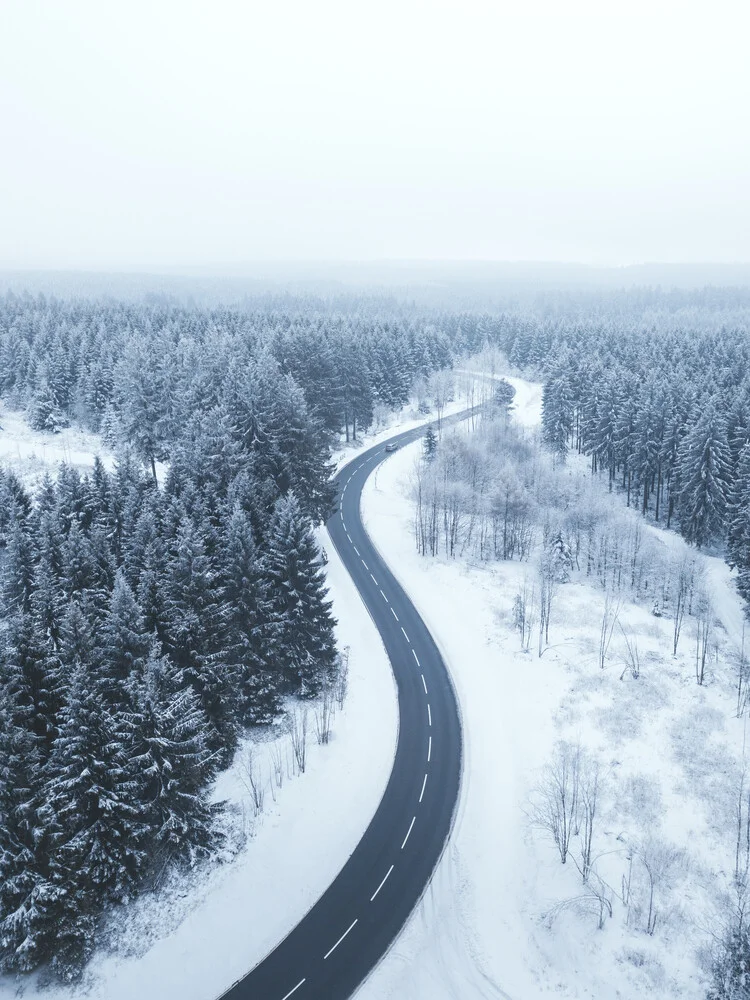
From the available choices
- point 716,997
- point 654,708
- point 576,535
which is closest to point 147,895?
point 716,997

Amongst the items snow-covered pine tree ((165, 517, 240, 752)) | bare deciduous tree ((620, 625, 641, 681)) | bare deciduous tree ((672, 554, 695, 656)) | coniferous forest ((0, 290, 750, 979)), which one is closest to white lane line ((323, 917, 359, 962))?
coniferous forest ((0, 290, 750, 979))

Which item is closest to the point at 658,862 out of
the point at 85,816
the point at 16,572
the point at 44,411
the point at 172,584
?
the point at 85,816

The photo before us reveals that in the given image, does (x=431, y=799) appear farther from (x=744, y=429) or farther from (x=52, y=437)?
(x=52, y=437)

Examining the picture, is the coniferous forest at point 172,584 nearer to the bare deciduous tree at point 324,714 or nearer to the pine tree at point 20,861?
the pine tree at point 20,861

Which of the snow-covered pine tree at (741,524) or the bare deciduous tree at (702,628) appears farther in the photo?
the snow-covered pine tree at (741,524)

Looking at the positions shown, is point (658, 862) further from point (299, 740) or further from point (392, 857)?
point (299, 740)

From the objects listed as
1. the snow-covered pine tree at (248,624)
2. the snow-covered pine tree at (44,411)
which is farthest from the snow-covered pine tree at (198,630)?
the snow-covered pine tree at (44,411)

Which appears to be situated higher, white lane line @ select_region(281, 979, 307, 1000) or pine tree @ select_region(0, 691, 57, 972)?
pine tree @ select_region(0, 691, 57, 972)

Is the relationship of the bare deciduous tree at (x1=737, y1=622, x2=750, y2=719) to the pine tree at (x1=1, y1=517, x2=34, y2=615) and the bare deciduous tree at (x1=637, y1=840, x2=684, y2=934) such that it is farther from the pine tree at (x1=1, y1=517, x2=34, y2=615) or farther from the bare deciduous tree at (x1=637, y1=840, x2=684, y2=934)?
the pine tree at (x1=1, y1=517, x2=34, y2=615)

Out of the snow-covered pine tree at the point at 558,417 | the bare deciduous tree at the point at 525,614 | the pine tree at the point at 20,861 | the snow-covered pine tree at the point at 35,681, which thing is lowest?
the bare deciduous tree at the point at 525,614
